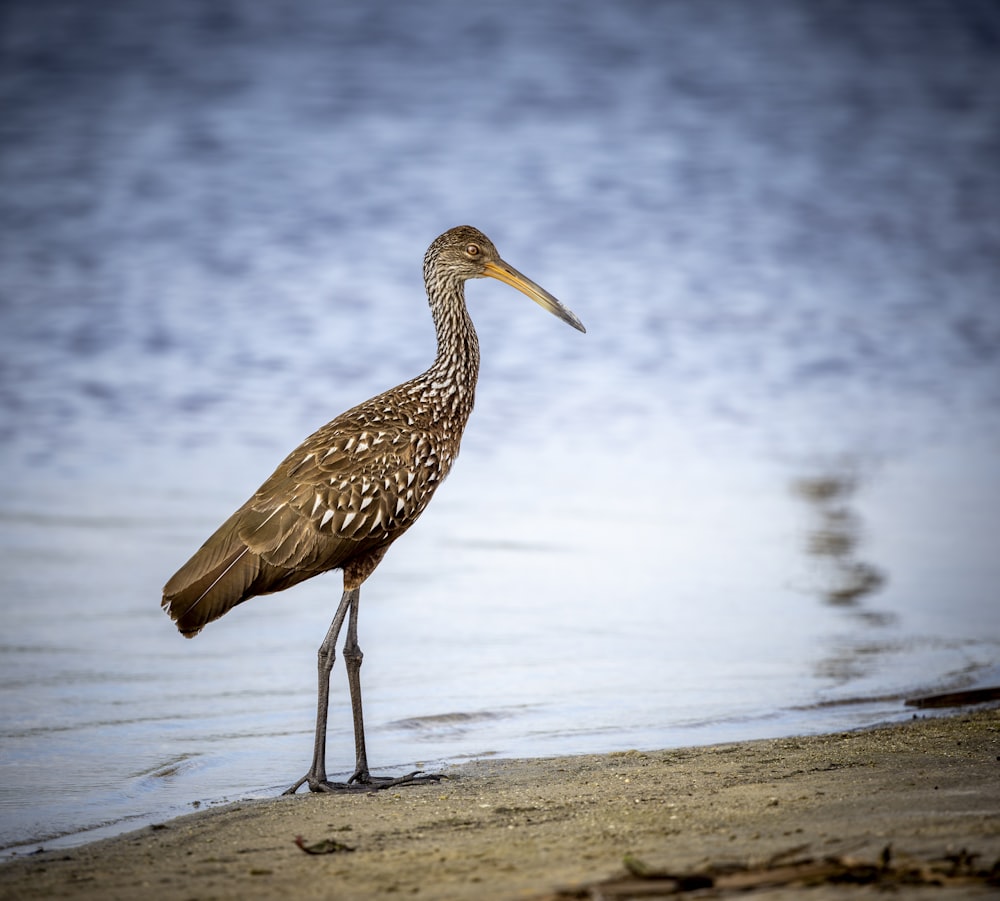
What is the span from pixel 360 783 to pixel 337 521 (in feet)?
3.59

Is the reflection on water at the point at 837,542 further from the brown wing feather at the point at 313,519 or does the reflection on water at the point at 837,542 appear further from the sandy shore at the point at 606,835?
the brown wing feather at the point at 313,519

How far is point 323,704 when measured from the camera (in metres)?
6.28

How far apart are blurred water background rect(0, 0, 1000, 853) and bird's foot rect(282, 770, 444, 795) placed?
0.22m

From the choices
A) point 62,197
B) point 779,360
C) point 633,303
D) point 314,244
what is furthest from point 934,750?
point 62,197

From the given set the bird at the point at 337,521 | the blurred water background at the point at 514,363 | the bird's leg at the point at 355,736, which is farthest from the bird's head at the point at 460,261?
the blurred water background at the point at 514,363

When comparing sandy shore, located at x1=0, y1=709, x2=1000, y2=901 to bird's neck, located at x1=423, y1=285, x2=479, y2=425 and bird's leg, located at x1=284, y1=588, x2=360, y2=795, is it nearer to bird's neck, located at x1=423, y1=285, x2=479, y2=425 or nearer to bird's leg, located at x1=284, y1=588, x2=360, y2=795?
bird's leg, located at x1=284, y1=588, x2=360, y2=795

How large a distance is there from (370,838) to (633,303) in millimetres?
16849

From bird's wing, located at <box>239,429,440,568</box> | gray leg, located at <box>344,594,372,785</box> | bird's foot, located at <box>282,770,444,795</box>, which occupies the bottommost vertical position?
bird's foot, located at <box>282,770,444,795</box>

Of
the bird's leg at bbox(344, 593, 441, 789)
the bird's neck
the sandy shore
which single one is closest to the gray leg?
the bird's leg at bbox(344, 593, 441, 789)

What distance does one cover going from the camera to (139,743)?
672 centimetres

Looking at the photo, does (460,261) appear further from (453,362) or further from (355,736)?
(355,736)

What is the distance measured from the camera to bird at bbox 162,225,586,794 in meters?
6.16

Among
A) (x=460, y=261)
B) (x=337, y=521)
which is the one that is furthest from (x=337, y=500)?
(x=460, y=261)

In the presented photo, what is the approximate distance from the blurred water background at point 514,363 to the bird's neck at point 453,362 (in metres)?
1.54
